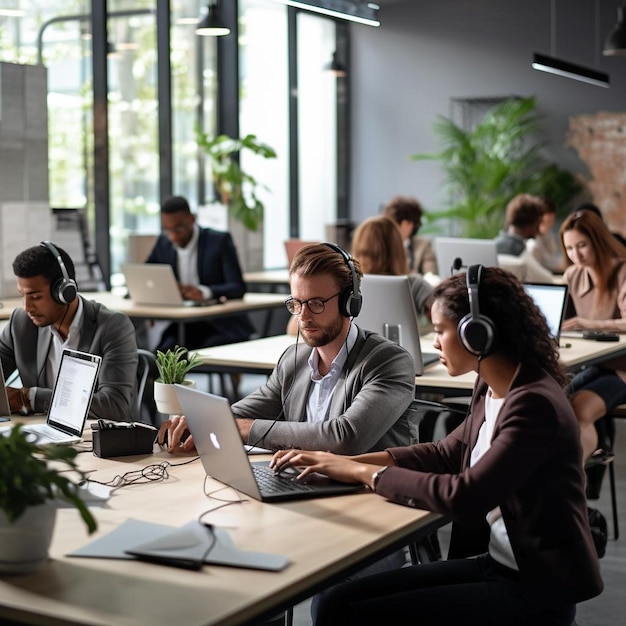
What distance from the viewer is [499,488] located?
2205 mm

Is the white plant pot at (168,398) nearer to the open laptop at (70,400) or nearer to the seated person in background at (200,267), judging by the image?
the open laptop at (70,400)

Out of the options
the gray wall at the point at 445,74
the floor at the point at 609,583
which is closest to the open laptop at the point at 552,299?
the floor at the point at 609,583

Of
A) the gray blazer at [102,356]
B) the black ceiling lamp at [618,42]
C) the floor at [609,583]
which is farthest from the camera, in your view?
the black ceiling lamp at [618,42]

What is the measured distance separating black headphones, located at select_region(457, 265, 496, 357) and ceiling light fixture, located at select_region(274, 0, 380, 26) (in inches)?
107

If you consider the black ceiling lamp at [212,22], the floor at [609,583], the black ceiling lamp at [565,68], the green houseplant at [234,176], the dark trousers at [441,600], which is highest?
the black ceiling lamp at [212,22]

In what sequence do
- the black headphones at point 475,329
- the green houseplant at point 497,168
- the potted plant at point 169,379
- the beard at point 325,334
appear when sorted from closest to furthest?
1. the black headphones at point 475,329
2. the beard at point 325,334
3. the potted plant at point 169,379
4. the green houseplant at point 497,168

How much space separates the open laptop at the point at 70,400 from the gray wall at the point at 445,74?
8.48 m

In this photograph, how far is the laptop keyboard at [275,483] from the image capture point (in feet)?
8.00

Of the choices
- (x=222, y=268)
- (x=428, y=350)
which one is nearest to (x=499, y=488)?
(x=428, y=350)

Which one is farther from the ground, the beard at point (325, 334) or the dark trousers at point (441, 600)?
the beard at point (325, 334)

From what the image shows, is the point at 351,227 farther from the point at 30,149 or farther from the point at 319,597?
the point at 319,597

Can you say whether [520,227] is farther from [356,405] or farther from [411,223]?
[356,405]

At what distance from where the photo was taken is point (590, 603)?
3799mm

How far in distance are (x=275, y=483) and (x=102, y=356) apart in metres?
1.19
